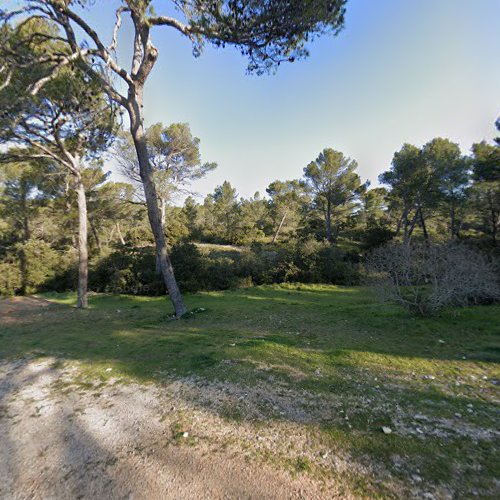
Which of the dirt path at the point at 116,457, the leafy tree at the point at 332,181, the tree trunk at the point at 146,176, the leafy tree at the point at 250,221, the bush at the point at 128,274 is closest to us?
the dirt path at the point at 116,457

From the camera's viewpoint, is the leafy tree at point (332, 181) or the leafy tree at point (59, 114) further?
the leafy tree at point (332, 181)

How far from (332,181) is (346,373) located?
24587 millimetres

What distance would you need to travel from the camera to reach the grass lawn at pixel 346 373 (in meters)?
2.16

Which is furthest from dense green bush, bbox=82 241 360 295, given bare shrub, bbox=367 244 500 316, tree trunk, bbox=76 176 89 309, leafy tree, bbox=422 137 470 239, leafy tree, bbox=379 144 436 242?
leafy tree, bbox=422 137 470 239

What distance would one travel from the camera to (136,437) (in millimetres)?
2623

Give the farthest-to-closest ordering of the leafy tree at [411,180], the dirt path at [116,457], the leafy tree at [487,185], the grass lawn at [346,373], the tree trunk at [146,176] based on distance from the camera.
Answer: the leafy tree at [411,180]
the leafy tree at [487,185]
the tree trunk at [146,176]
the grass lawn at [346,373]
the dirt path at [116,457]

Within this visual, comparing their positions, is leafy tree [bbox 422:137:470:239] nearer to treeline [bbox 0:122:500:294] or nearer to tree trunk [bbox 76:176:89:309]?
treeline [bbox 0:122:500:294]

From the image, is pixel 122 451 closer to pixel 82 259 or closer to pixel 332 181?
pixel 82 259

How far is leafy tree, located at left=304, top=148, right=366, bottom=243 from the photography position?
2530 cm

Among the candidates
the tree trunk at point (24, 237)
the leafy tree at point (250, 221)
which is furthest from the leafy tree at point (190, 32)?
the leafy tree at point (250, 221)

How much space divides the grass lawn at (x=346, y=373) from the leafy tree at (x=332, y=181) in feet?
64.4

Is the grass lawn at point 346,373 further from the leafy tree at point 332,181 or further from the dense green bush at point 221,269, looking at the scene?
the leafy tree at point 332,181

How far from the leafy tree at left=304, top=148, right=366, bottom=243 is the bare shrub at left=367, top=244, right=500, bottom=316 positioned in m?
19.2

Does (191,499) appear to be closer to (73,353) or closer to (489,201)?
(73,353)
